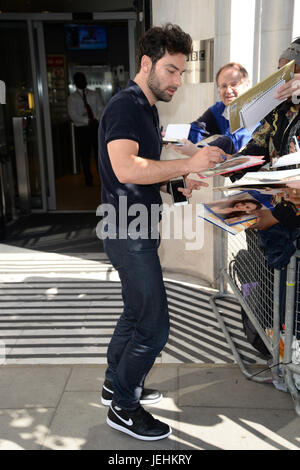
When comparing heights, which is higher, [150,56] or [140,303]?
[150,56]

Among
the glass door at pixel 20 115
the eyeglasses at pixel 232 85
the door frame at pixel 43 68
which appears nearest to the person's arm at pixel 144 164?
the eyeglasses at pixel 232 85

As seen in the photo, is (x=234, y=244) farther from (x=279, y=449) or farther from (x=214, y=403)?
(x=279, y=449)

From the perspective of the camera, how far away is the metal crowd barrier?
3068 mm

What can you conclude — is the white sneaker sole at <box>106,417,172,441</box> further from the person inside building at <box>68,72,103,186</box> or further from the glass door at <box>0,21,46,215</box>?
the person inside building at <box>68,72,103,186</box>

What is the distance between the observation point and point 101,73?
41.6 feet

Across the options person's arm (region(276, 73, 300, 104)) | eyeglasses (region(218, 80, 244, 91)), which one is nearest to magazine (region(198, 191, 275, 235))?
person's arm (region(276, 73, 300, 104))

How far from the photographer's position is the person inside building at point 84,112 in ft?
32.5

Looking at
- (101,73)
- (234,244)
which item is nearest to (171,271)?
(234,244)

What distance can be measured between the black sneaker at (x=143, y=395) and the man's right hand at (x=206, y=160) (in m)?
1.56

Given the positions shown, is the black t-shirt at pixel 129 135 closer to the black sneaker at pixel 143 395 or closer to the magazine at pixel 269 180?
the magazine at pixel 269 180

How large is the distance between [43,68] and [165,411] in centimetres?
660

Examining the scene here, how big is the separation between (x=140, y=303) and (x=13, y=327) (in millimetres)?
2125

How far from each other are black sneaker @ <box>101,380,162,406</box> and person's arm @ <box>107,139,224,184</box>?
1.44 metres

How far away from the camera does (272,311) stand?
3.43 meters
